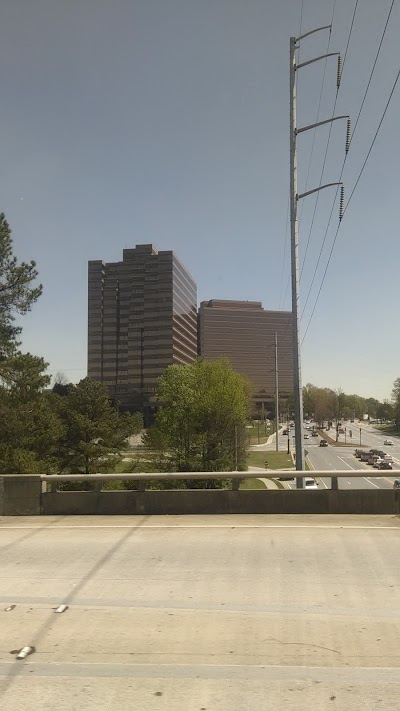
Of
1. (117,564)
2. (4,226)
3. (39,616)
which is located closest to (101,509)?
(117,564)

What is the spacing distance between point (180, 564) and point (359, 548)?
8.33 feet

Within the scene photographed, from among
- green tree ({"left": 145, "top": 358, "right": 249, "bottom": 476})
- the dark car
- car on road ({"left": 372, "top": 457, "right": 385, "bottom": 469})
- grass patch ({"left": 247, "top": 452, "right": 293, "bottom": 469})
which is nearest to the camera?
green tree ({"left": 145, "top": 358, "right": 249, "bottom": 476})

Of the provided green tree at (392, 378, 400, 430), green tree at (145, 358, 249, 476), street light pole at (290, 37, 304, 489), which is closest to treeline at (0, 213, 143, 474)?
green tree at (145, 358, 249, 476)

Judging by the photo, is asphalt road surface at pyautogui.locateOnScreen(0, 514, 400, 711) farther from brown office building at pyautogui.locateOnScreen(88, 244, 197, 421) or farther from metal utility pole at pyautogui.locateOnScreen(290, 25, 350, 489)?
brown office building at pyautogui.locateOnScreen(88, 244, 197, 421)

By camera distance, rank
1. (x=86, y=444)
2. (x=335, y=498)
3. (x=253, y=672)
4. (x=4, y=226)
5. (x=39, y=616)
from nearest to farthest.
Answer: (x=253, y=672), (x=39, y=616), (x=335, y=498), (x=4, y=226), (x=86, y=444)

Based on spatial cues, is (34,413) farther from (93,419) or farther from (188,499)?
(188,499)

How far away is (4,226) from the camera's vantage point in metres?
30.2

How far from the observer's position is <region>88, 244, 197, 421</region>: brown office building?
164m

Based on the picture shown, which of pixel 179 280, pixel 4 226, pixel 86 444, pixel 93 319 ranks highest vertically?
pixel 179 280

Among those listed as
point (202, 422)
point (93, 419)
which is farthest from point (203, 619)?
point (202, 422)

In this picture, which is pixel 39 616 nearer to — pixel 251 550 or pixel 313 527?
pixel 251 550

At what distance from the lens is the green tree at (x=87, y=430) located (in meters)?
47.0

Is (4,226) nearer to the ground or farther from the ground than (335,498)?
farther from the ground

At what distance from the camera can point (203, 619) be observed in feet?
17.9
